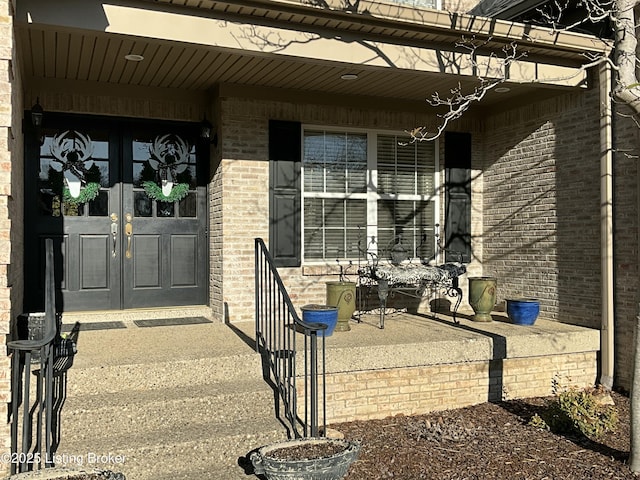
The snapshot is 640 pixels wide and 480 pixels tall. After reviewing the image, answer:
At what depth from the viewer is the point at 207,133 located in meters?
6.73

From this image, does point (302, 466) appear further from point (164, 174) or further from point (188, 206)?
point (164, 174)

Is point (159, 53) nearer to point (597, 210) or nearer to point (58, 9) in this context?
point (58, 9)

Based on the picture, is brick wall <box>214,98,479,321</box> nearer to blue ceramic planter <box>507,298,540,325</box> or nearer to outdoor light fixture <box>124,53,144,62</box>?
outdoor light fixture <box>124,53,144,62</box>

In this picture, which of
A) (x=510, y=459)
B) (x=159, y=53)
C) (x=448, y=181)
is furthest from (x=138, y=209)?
(x=510, y=459)

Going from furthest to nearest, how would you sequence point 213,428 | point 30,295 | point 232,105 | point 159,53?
point 232,105 → point 30,295 → point 159,53 → point 213,428

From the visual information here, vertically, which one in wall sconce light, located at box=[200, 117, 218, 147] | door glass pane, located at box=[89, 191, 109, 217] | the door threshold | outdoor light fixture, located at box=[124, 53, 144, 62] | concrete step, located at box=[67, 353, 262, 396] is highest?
A: outdoor light fixture, located at box=[124, 53, 144, 62]

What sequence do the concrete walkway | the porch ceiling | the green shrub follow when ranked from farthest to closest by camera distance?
the porch ceiling < the green shrub < the concrete walkway

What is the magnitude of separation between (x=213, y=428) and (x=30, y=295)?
10.4 ft

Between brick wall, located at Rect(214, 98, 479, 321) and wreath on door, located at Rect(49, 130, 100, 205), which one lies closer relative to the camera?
wreath on door, located at Rect(49, 130, 100, 205)

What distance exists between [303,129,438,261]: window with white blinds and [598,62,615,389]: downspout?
213cm

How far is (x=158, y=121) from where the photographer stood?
267 inches

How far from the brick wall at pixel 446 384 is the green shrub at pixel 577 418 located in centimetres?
70

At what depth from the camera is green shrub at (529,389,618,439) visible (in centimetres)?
470

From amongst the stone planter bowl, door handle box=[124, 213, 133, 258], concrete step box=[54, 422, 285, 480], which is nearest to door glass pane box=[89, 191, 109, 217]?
door handle box=[124, 213, 133, 258]
